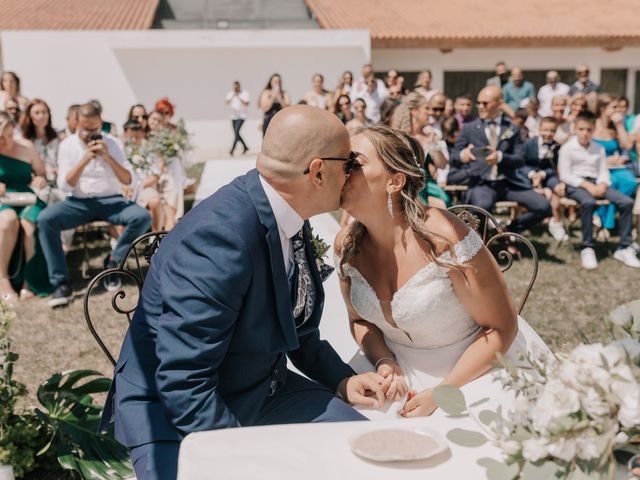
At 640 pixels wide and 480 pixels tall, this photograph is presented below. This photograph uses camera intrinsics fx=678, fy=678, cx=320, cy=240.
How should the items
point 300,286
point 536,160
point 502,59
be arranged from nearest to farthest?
1. point 300,286
2. point 536,160
3. point 502,59

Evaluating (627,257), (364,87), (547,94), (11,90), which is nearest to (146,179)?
(11,90)

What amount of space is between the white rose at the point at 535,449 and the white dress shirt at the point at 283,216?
1.00m

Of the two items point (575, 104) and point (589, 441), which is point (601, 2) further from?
point (589, 441)

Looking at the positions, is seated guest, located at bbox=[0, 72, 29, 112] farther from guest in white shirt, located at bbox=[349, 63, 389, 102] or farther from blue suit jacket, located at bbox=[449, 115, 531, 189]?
guest in white shirt, located at bbox=[349, 63, 389, 102]

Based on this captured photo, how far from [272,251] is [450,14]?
73.7ft

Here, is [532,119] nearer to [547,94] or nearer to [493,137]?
[547,94]

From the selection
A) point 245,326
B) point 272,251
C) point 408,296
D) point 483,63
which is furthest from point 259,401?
point 483,63

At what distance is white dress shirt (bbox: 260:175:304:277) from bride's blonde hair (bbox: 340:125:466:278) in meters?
0.53

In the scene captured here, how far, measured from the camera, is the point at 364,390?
2.63 m

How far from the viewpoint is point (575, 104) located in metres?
9.33

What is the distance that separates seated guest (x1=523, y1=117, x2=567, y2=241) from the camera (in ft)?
27.5

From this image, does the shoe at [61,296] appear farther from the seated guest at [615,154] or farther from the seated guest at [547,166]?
the seated guest at [615,154]

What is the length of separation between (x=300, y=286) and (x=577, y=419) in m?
1.16

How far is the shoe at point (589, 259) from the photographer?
731cm
